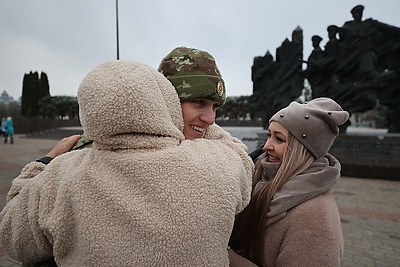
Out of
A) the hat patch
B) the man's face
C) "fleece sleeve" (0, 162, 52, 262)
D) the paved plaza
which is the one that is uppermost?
the hat patch

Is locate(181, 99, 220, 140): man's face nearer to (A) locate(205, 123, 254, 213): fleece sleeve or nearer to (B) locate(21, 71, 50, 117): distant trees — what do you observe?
(A) locate(205, 123, 254, 213): fleece sleeve

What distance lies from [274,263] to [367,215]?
525 cm

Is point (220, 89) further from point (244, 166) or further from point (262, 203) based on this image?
point (262, 203)

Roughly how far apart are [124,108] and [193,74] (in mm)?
427

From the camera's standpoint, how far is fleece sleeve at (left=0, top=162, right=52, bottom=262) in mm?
865

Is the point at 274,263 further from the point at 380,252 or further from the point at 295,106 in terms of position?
the point at 380,252

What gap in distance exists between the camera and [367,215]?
5590 mm

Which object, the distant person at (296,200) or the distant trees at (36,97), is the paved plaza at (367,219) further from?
the distant trees at (36,97)

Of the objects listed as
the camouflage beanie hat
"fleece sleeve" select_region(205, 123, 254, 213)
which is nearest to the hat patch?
the camouflage beanie hat

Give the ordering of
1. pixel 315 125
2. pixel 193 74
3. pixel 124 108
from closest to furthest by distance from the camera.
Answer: pixel 124 108, pixel 193 74, pixel 315 125

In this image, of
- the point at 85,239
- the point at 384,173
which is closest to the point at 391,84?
the point at 384,173

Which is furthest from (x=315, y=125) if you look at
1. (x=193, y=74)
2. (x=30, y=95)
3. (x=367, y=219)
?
(x=30, y=95)

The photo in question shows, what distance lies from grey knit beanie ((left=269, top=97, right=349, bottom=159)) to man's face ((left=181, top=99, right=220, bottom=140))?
0.46 m

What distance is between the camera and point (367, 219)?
5340mm
